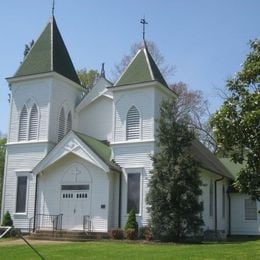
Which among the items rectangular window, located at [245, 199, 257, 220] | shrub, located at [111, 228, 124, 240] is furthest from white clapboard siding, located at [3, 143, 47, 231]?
rectangular window, located at [245, 199, 257, 220]

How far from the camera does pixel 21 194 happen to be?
32.0 m

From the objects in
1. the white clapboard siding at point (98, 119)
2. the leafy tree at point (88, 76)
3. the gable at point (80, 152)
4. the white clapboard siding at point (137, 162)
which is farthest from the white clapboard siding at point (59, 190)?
the leafy tree at point (88, 76)

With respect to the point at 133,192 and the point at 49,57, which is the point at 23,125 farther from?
the point at 133,192

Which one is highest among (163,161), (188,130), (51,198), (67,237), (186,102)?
(186,102)

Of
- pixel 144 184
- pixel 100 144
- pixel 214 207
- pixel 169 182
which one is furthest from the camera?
pixel 214 207

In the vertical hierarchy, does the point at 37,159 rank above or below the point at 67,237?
above

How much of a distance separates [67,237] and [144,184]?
5.40 meters

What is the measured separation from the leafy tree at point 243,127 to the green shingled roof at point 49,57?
1992cm

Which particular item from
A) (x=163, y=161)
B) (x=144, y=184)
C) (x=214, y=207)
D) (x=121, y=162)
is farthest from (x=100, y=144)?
(x=214, y=207)

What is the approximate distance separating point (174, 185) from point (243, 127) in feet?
40.7

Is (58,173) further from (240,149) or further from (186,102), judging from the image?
(186,102)

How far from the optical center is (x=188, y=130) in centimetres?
2719

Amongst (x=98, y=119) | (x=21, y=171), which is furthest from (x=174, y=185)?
(x=21, y=171)

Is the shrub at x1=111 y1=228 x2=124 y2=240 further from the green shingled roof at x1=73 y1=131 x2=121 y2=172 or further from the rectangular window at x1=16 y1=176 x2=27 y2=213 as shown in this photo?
the rectangular window at x1=16 y1=176 x2=27 y2=213
